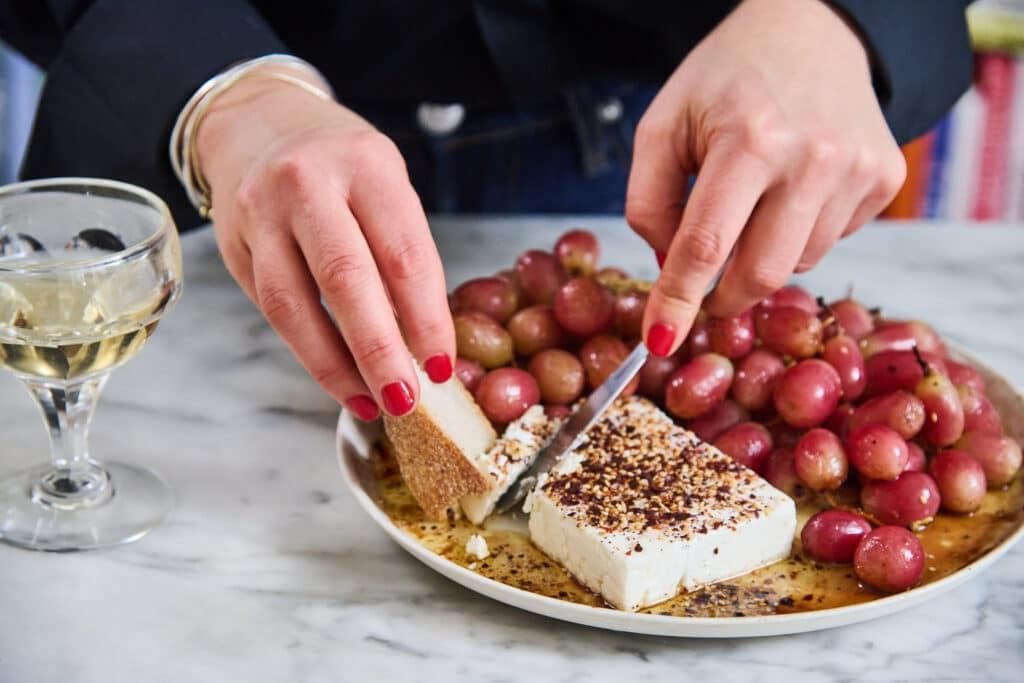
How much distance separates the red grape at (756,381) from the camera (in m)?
0.98

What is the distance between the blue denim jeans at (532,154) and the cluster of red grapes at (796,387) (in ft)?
1.58

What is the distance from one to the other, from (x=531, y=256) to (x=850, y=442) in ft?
1.15

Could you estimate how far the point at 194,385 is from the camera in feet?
3.76

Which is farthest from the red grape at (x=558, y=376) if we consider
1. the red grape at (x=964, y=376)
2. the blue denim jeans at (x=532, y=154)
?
the blue denim jeans at (x=532, y=154)

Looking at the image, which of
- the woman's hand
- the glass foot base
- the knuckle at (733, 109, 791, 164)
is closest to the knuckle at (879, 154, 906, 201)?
the woman's hand

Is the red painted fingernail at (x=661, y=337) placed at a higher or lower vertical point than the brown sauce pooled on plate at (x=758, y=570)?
higher

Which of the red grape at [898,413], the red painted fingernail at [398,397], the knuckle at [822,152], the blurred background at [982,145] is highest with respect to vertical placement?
the knuckle at [822,152]

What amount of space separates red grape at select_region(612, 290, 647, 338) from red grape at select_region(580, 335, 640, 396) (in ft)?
0.10

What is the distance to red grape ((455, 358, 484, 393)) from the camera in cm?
98

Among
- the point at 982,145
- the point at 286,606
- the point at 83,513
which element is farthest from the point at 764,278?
the point at 982,145

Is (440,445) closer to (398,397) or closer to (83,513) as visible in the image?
(398,397)

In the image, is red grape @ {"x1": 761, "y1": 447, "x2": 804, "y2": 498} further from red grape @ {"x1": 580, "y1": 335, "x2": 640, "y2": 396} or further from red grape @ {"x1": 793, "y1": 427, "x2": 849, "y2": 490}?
red grape @ {"x1": 580, "y1": 335, "x2": 640, "y2": 396}

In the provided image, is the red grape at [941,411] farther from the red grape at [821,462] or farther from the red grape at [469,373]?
the red grape at [469,373]

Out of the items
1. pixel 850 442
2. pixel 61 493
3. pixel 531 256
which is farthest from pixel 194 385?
pixel 850 442
